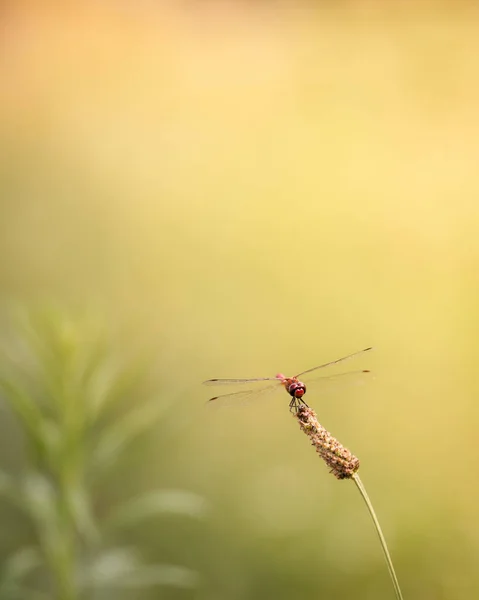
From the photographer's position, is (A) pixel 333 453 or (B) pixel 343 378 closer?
(A) pixel 333 453

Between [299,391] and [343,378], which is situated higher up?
[343,378]

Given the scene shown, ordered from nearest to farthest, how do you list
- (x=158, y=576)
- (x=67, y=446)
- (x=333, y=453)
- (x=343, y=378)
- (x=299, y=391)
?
(x=333, y=453) < (x=299, y=391) < (x=343, y=378) < (x=67, y=446) < (x=158, y=576)

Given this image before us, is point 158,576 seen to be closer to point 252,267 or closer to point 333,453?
point 252,267

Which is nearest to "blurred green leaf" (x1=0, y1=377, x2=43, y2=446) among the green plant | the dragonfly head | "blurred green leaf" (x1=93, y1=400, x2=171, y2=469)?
the green plant

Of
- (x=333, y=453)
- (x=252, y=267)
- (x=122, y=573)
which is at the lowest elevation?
(x=333, y=453)

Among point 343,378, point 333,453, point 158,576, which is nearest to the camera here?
point 333,453

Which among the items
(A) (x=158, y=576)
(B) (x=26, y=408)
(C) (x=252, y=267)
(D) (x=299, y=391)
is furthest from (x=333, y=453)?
(C) (x=252, y=267)

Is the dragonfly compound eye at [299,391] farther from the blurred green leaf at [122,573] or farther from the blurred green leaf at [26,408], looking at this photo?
the blurred green leaf at [122,573]

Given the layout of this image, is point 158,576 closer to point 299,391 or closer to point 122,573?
point 122,573

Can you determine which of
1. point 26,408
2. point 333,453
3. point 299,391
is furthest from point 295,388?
point 26,408

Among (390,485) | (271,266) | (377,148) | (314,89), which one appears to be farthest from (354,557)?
(314,89)
